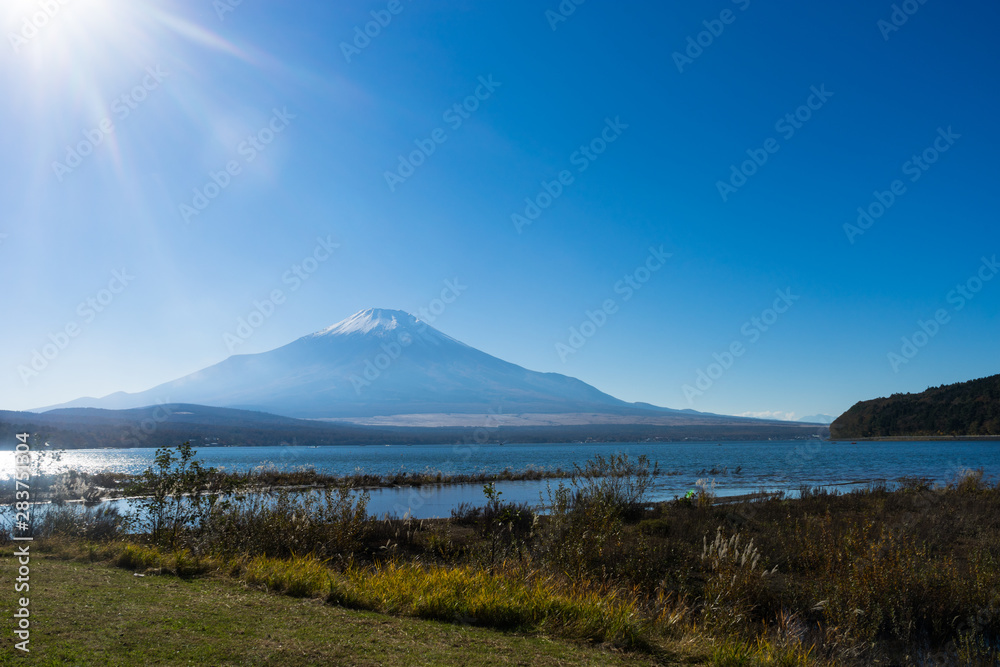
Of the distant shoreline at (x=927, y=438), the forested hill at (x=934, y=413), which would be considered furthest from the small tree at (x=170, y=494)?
the forested hill at (x=934, y=413)

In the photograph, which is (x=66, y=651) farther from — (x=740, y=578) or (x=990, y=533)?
(x=990, y=533)

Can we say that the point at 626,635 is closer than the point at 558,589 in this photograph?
Yes

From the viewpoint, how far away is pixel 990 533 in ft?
→ 40.2

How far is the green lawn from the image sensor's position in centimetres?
406

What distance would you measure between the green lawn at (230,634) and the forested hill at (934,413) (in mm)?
103527

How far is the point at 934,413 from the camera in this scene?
93.1 meters

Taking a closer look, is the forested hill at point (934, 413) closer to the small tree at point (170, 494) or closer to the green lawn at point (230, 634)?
the small tree at point (170, 494)

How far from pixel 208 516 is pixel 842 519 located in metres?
14.0

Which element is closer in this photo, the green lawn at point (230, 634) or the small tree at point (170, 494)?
the green lawn at point (230, 634)

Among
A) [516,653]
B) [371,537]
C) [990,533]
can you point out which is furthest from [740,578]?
[990,533]

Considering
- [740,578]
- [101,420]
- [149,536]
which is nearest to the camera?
[740,578]

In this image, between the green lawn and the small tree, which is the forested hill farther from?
the green lawn

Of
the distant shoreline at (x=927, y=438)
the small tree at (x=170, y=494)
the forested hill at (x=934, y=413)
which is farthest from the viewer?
the forested hill at (x=934, y=413)

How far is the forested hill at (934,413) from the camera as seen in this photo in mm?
85688
